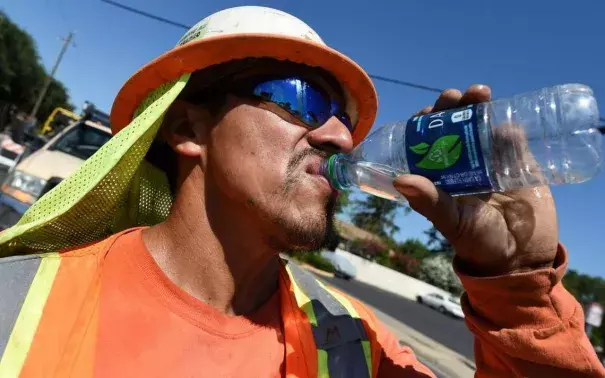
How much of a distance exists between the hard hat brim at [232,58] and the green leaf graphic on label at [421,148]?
22.1 inches

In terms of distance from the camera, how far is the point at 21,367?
1310mm

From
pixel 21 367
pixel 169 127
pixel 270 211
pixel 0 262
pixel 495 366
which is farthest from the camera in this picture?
pixel 169 127

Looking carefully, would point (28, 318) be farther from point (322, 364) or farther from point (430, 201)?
point (430, 201)

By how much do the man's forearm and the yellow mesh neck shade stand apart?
1204 mm

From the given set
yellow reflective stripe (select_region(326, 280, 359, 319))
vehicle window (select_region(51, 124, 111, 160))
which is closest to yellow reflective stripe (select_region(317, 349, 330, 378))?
yellow reflective stripe (select_region(326, 280, 359, 319))

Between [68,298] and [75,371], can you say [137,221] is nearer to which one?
[68,298]

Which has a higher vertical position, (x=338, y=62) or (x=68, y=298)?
(x=338, y=62)

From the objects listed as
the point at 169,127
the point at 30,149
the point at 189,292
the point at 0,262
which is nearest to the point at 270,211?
the point at 189,292

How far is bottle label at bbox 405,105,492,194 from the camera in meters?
1.43

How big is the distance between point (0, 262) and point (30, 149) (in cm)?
753

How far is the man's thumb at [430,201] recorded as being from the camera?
1.33m

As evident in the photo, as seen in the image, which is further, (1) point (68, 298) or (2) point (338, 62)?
(2) point (338, 62)

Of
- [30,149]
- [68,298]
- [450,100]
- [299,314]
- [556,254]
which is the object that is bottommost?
[30,149]

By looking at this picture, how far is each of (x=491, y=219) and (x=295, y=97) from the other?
89 cm
